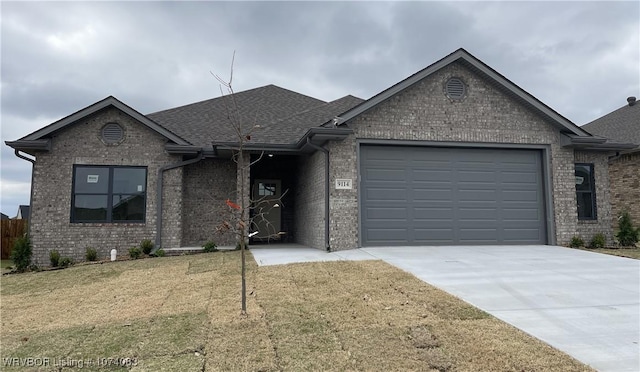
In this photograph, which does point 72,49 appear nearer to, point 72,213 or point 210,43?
point 210,43

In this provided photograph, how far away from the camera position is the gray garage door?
11.1 meters

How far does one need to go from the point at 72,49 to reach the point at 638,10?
61.7 ft

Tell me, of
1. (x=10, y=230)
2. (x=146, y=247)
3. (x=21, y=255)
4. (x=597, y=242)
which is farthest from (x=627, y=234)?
(x=10, y=230)

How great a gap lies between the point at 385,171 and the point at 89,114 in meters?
9.13

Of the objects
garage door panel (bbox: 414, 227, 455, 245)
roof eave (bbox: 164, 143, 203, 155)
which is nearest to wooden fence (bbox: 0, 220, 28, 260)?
roof eave (bbox: 164, 143, 203, 155)

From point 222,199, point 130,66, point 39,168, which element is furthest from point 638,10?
point 39,168

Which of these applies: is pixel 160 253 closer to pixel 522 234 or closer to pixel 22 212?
pixel 522 234

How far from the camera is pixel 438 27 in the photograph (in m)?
16.3

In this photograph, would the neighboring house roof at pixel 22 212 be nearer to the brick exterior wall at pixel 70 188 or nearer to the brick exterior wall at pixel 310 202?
the brick exterior wall at pixel 70 188

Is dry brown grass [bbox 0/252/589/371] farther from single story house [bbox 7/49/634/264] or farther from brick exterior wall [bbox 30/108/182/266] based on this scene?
brick exterior wall [bbox 30/108/182/266]

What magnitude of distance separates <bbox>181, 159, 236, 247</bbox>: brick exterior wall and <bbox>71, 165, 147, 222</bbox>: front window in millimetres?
1440

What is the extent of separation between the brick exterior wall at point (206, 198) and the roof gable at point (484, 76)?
5075 millimetres

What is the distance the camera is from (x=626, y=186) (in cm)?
1694

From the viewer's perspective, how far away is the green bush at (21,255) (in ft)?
36.5
